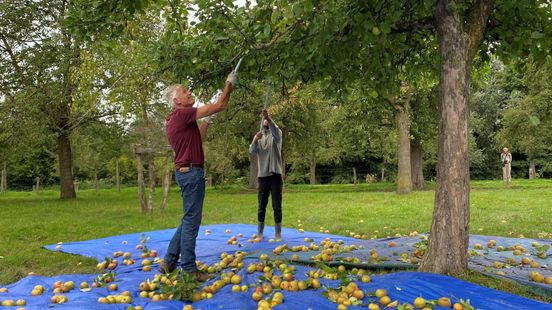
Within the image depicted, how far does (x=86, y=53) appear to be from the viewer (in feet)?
40.4

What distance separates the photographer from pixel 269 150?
741 cm

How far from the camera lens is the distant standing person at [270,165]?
24.2 feet

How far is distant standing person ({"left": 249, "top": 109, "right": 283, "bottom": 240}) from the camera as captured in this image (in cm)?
738

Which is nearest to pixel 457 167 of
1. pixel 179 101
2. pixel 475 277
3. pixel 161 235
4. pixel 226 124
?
pixel 475 277

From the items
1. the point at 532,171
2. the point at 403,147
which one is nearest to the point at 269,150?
the point at 403,147

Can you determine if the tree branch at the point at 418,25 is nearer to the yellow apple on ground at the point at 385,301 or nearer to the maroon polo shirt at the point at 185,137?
the maroon polo shirt at the point at 185,137

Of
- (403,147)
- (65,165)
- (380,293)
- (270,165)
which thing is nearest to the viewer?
(380,293)

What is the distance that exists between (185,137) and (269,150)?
2581 millimetres

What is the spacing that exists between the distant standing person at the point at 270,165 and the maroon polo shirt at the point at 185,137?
241 centimetres

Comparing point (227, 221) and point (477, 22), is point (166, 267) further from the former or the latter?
point (227, 221)

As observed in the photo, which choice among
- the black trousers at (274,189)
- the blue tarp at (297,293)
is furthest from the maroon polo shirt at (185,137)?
the black trousers at (274,189)

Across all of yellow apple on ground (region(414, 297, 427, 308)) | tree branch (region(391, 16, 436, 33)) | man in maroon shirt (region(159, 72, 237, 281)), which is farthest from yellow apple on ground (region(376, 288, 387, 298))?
tree branch (region(391, 16, 436, 33))

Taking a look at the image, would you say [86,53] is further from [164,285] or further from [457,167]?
[457,167]

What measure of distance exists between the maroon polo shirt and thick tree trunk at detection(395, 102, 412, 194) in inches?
579
